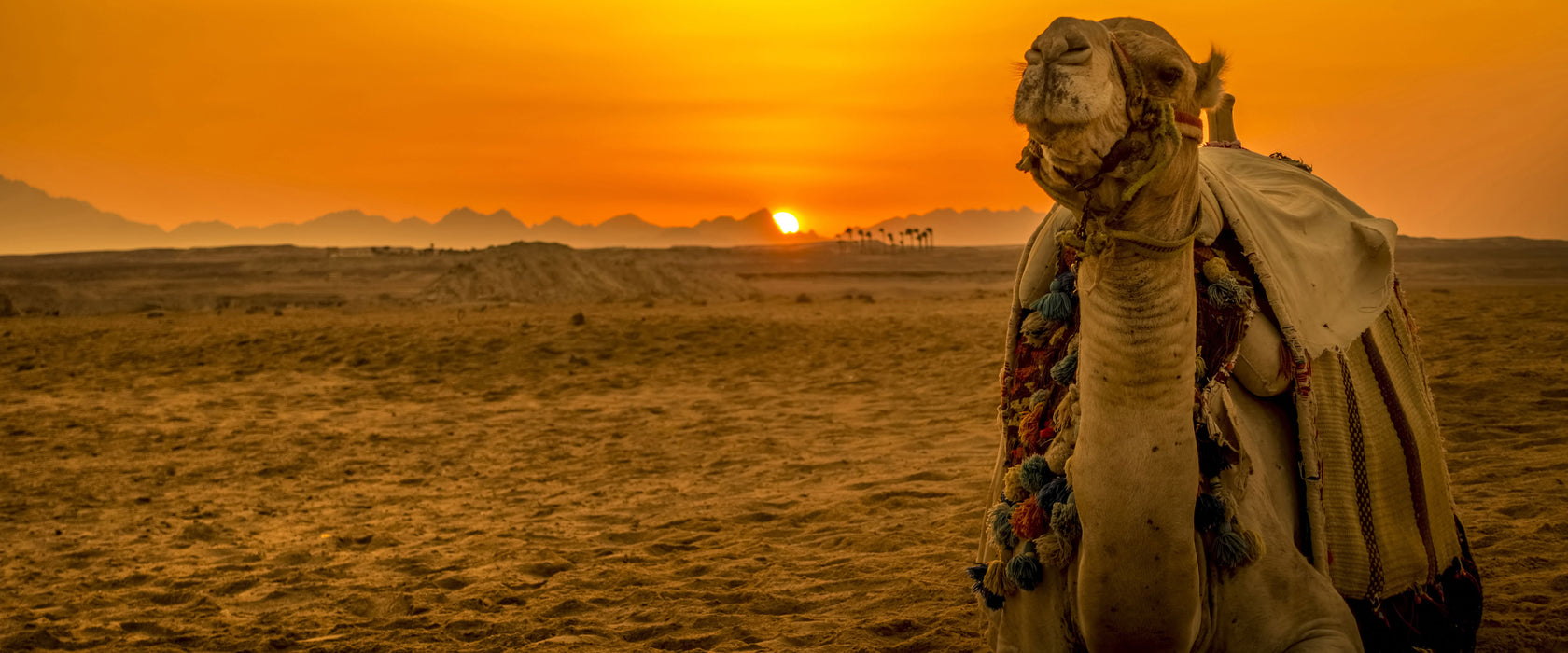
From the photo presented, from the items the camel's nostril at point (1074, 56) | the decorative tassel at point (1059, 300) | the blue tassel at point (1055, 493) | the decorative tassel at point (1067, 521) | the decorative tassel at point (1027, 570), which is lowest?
the decorative tassel at point (1027, 570)

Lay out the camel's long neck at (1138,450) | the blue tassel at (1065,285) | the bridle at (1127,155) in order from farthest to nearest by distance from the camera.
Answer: the blue tassel at (1065,285), the camel's long neck at (1138,450), the bridle at (1127,155)

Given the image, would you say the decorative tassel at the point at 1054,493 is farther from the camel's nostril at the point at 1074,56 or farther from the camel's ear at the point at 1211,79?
the camel's nostril at the point at 1074,56

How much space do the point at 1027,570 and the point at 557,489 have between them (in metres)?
6.37

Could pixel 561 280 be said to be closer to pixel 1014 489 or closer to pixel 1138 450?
pixel 1014 489

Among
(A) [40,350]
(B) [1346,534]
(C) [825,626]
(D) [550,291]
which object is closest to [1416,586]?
(B) [1346,534]

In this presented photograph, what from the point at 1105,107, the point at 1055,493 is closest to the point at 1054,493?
the point at 1055,493

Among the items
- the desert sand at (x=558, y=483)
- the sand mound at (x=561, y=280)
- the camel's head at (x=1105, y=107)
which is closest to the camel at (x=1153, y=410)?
the camel's head at (x=1105, y=107)

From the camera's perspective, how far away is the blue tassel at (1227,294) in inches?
123

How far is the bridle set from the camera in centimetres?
219

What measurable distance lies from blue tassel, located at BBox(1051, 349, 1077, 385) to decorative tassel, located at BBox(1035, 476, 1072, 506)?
0.28m

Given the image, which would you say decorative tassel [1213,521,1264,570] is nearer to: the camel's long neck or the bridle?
the camel's long neck

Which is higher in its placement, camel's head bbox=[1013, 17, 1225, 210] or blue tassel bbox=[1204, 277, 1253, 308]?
camel's head bbox=[1013, 17, 1225, 210]

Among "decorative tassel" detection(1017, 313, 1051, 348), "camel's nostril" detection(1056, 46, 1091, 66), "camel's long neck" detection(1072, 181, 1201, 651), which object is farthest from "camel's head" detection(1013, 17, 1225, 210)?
"decorative tassel" detection(1017, 313, 1051, 348)

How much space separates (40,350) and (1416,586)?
19.7 m
